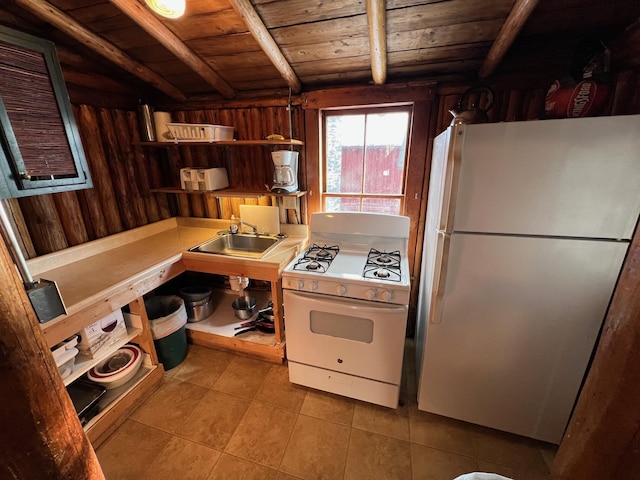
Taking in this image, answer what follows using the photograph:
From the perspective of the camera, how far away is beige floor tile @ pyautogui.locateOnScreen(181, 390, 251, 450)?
5.12 feet

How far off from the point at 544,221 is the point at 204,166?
250cm

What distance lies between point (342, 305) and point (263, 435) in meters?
0.93

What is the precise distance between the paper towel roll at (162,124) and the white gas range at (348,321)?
1.60m

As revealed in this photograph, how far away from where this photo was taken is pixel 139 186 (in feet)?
7.70

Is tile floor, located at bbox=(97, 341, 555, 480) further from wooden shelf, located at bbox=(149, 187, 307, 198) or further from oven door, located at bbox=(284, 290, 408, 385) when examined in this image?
wooden shelf, located at bbox=(149, 187, 307, 198)

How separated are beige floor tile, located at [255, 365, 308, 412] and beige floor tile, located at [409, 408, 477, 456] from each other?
2.44 ft

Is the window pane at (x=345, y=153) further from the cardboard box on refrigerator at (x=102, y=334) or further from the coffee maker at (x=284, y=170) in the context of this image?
the cardboard box on refrigerator at (x=102, y=334)

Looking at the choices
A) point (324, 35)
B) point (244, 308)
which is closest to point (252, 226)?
point (244, 308)

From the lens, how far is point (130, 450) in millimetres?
1499

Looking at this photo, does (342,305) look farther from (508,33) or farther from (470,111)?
(508,33)

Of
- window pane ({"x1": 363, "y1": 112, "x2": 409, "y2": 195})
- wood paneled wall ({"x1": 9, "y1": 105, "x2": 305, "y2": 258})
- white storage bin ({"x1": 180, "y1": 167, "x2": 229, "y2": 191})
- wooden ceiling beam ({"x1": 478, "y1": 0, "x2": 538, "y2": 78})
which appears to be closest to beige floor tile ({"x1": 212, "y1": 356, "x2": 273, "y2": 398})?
wood paneled wall ({"x1": 9, "y1": 105, "x2": 305, "y2": 258})

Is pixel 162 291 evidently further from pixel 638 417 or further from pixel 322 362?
pixel 638 417

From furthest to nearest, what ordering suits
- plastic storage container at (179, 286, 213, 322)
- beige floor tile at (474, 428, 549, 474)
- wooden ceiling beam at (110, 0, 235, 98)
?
plastic storage container at (179, 286, 213, 322)
beige floor tile at (474, 428, 549, 474)
wooden ceiling beam at (110, 0, 235, 98)

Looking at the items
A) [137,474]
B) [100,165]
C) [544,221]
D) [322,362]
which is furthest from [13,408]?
[100,165]
